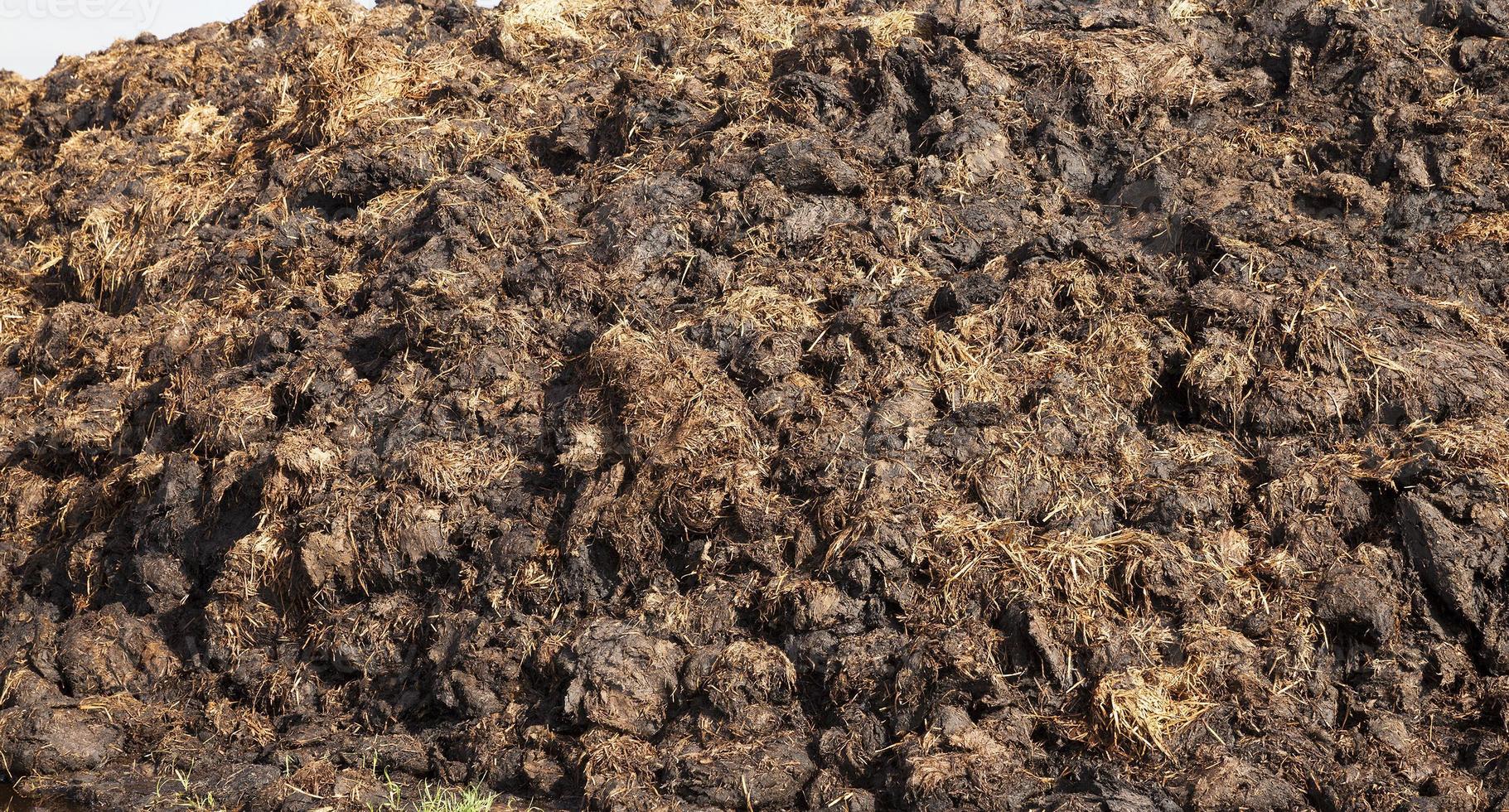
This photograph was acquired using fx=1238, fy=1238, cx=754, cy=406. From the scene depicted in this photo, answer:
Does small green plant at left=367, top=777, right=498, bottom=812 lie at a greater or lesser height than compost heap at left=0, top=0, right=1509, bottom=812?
lesser

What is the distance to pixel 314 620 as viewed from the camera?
19.1ft

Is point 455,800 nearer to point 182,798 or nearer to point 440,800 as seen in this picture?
point 440,800

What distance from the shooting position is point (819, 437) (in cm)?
552

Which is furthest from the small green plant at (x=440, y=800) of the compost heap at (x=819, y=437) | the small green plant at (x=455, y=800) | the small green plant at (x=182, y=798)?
the small green plant at (x=182, y=798)

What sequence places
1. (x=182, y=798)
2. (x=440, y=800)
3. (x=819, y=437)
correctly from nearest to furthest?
1. (x=440, y=800)
2. (x=182, y=798)
3. (x=819, y=437)

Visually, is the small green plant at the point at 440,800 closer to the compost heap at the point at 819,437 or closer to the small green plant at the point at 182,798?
the compost heap at the point at 819,437

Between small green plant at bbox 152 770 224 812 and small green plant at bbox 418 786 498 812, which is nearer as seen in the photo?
small green plant at bbox 418 786 498 812

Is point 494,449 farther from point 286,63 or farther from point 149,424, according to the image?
point 286,63

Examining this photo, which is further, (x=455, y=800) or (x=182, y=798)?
(x=182, y=798)

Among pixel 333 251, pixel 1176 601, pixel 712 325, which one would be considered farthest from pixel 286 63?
pixel 1176 601

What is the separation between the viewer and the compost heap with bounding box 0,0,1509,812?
15.4 feet

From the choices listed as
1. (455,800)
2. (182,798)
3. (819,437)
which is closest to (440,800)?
(455,800)

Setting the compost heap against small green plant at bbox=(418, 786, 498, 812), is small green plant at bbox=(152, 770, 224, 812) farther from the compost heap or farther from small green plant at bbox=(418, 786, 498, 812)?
small green plant at bbox=(418, 786, 498, 812)

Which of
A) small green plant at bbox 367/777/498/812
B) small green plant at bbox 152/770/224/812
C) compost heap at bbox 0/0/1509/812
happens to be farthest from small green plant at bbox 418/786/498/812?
small green plant at bbox 152/770/224/812
